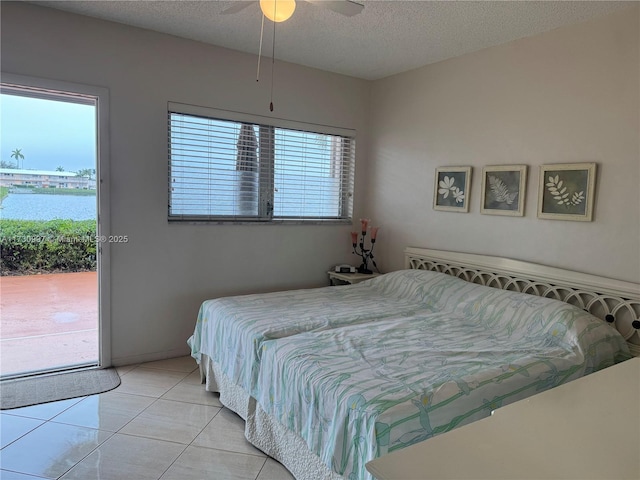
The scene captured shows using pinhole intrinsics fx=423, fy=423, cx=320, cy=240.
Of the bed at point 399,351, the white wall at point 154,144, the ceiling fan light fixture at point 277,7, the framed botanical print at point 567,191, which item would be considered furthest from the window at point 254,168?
the framed botanical print at point 567,191

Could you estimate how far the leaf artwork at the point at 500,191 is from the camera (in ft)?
10.2

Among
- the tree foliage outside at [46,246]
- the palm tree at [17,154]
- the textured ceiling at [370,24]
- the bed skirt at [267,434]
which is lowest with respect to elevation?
the bed skirt at [267,434]

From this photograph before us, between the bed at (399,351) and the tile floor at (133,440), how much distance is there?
0.44ft

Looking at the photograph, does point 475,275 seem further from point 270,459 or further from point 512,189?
point 270,459

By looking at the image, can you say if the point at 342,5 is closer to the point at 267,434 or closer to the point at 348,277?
the point at 267,434

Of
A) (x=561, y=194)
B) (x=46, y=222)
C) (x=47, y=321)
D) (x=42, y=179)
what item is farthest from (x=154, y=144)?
(x=561, y=194)

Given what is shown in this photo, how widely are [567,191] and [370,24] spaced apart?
1722mm

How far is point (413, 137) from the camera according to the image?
3.88 m

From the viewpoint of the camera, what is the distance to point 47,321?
3.39 metres

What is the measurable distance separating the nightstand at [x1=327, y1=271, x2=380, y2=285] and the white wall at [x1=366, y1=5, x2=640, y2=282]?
1.08 feet

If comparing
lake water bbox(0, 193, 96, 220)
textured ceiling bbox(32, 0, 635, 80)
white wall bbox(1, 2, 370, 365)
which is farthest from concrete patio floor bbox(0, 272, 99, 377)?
textured ceiling bbox(32, 0, 635, 80)

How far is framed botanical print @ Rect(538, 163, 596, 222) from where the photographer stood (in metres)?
2.68

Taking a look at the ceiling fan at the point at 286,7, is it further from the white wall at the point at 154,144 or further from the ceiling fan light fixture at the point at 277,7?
the white wall at the point at 154,144

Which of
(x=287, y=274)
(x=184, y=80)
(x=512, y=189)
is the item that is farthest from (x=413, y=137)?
(x=184, y=80)
